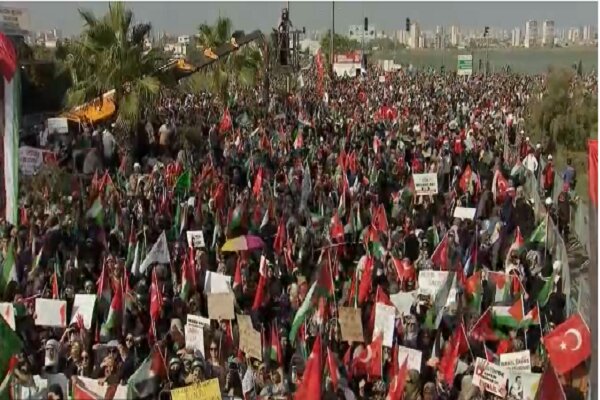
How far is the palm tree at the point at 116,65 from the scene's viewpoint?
18016mm

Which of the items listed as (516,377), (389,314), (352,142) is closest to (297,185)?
(352,142)

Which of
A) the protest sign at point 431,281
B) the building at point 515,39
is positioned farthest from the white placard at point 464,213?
the building at point 515,39

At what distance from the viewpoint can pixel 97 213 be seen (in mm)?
12328

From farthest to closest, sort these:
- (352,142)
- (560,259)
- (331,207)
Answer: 1. (352,142)
2. (331,207)
3. (560,259)

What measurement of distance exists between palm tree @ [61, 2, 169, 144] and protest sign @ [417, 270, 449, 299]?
1006 centimetres

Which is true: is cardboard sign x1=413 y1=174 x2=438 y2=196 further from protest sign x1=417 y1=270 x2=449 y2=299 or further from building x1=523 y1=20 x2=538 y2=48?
building x1=523 y1=20 x2=538 y2=48

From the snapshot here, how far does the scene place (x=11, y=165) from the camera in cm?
1098

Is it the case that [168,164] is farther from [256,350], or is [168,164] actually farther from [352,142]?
[256,350]

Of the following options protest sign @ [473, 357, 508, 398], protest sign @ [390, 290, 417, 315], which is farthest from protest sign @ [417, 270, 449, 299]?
protest sign @ [473, 357, 508, 398]

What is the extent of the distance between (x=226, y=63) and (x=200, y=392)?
22.8 metres

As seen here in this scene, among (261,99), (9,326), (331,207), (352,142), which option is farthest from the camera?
Answer: (261,99)

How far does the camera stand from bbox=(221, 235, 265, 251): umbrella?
10693mm

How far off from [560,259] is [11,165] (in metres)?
6.48

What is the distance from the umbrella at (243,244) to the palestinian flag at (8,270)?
91.6 inches
